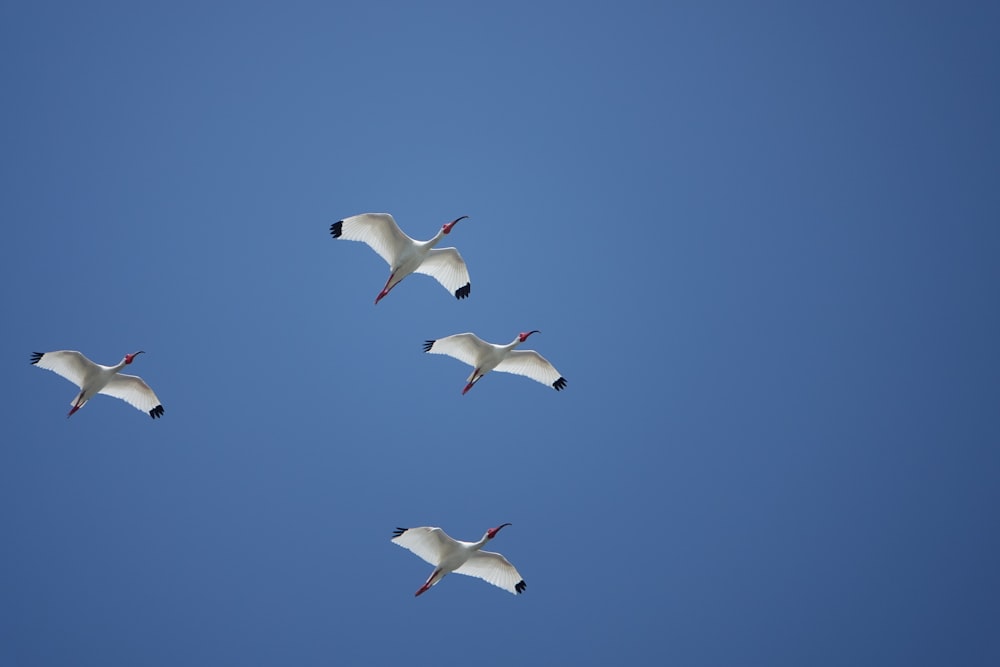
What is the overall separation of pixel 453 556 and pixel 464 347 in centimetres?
500

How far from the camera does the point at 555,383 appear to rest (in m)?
24.7

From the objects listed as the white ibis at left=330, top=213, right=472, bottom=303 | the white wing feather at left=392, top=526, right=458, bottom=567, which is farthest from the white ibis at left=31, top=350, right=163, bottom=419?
the white wing feather at left=392, top=526, right=458, bottom=567

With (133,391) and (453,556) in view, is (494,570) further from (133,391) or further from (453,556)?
(133,391)

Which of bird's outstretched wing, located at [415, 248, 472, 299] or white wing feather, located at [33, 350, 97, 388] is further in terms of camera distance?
bird's outstretched wing, located at [415, 248, 472, 299]

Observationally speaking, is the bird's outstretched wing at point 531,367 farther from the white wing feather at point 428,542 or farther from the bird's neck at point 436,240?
the white wing feather at point 428,542

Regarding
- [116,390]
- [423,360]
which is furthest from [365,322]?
[116,390]

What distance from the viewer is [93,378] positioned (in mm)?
23203

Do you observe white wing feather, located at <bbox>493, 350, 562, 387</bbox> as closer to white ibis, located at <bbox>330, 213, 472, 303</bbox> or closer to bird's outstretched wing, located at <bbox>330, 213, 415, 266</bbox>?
white ibis, located at <bbox>330, 213, 472, 303</bbox>

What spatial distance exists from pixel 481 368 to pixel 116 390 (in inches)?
376

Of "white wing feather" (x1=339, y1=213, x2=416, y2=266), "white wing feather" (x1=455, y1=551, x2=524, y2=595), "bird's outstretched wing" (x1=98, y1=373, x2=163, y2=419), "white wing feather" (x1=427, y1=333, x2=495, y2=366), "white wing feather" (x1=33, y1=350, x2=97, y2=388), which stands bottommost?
"white wing feather" (x1=33, y1=350, x2=97, y2=388)

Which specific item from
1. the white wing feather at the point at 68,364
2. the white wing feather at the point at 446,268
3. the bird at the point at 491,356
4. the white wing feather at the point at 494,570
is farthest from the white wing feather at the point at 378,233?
the white wing feather at the point at 494,570

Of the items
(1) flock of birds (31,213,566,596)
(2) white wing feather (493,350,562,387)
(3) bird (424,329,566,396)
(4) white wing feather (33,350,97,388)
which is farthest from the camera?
(2) white wing feather (493,350,562,387)

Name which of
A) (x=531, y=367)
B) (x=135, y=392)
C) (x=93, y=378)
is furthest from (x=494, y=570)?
(x=93, y=378)

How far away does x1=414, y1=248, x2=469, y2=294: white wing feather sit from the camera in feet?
75.0
